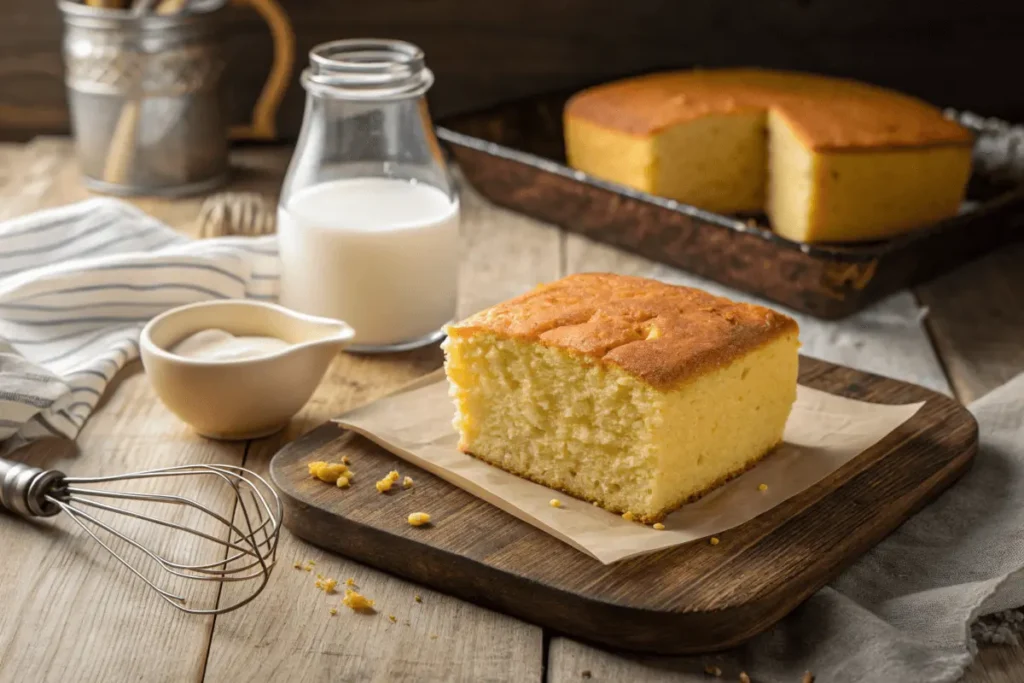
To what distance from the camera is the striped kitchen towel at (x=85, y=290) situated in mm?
1808

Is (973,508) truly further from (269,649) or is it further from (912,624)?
(269,649)

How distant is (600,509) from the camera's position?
1.57 meters

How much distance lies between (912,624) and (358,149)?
1.17 meters

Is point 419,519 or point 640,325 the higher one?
point 640,325

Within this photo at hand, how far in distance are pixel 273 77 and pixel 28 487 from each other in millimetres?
1676

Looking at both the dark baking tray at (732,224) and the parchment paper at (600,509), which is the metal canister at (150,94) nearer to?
the dark baking tray at (732,224)

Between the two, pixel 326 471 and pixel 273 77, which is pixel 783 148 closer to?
pixel 273 77

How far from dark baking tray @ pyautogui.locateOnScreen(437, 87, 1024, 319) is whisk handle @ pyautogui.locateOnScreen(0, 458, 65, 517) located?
1.27 meters

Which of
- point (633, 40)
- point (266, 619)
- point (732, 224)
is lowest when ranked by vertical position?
point (266, 619)

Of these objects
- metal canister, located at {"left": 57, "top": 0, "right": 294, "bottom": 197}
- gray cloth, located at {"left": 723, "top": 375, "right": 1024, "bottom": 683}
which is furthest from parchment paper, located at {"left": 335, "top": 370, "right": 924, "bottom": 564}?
metal canister, located at {"left": 57, "top": 0, "right": 294, "bottom": 197}

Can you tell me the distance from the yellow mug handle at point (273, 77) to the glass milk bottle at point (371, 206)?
0.83 metres

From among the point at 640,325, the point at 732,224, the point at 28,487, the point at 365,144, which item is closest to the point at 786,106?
the point at 732,224

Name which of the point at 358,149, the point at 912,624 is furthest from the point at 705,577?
the point at 358,149

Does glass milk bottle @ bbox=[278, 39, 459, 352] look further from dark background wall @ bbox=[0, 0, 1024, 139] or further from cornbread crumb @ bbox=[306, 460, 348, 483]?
dark background wall @ bbox=[0, 0, 1024, 139]
